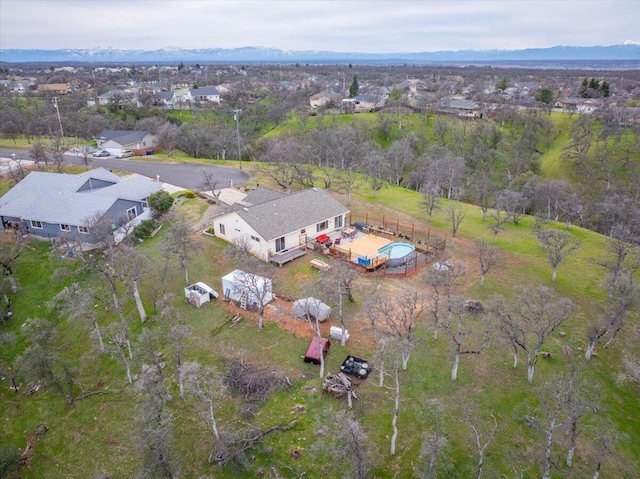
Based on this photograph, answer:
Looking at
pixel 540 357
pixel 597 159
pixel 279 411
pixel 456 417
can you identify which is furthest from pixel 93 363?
pixel 597 159

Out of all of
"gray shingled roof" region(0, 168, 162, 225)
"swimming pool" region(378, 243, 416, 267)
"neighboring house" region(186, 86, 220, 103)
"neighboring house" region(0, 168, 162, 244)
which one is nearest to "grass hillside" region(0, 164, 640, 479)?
"swimming pool" region(378, 243, 416, 267)

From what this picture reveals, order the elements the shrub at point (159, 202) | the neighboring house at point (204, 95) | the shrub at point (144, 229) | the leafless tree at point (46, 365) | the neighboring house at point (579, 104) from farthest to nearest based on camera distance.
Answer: the neighboring house at point (204, 95) < the neighboring house at point (579, 104) < the shrub at point (159, 202) < the shrub at point (144, 229) < the leafless tree at point (46, 365)

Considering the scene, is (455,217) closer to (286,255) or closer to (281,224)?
(281,224)

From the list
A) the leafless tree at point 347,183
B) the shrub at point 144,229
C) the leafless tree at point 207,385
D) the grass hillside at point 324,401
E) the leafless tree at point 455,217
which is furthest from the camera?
the leafless tree at point 347,183

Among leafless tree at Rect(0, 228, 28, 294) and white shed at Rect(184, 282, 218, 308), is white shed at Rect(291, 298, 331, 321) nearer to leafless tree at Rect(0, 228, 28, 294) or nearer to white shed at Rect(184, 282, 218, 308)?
white shed at Rect(184, 282, 218, 308)

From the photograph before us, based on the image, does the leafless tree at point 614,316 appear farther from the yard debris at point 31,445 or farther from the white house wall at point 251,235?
the yard debris at point 31,445

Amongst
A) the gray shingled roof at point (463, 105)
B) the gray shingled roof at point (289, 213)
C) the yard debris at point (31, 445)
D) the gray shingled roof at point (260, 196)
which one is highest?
the gray shingled roof at point (463, 105)

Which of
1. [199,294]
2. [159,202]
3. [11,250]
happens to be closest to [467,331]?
[199,294]

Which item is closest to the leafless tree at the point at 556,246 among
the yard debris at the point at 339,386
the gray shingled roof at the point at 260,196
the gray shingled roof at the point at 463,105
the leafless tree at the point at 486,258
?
the leafless tree at the point at 486,258
